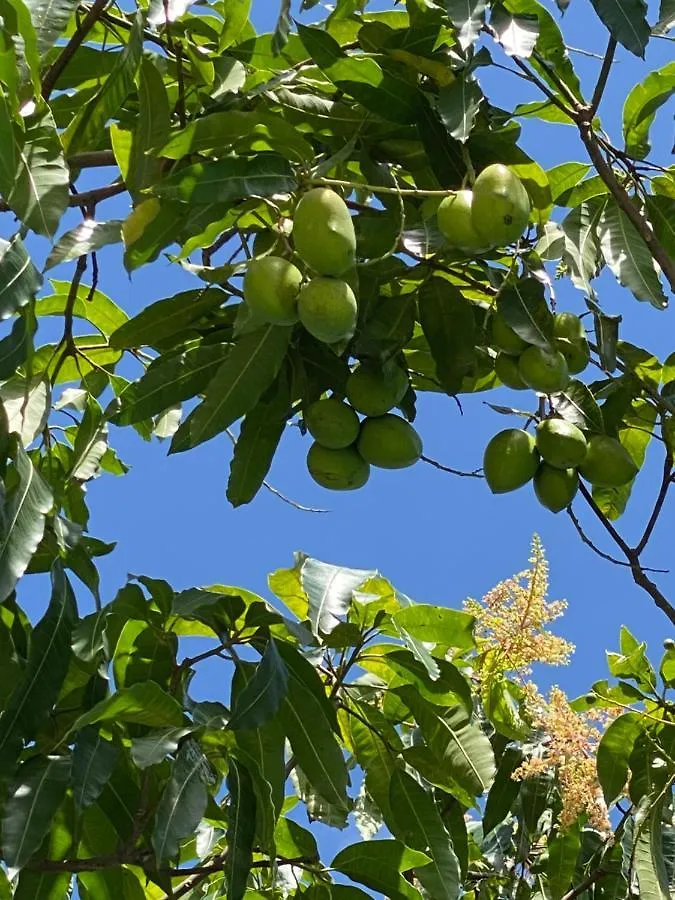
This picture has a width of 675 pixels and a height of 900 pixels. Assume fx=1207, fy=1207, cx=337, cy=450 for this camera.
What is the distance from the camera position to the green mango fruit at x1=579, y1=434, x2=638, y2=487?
206cm

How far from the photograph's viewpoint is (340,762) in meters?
1.91

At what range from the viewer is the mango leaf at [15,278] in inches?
62.5

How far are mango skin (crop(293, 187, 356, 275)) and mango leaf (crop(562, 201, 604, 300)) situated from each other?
44cm

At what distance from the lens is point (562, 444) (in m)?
2.01

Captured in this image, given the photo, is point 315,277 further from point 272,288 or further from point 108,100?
point 108,100

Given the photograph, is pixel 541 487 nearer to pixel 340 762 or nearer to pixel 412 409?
pixel 412 409

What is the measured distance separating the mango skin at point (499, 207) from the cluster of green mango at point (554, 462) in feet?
1.33

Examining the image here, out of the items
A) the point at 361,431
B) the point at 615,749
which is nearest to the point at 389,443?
the point at 361,431

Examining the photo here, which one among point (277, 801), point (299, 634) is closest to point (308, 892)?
point (277, 801)

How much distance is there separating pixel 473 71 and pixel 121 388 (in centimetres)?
108

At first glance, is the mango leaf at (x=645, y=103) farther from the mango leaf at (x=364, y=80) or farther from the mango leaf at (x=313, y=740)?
the mango leaf at (x=313, y=740)

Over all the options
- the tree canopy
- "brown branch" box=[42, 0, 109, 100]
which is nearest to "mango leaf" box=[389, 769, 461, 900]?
the tree canopy

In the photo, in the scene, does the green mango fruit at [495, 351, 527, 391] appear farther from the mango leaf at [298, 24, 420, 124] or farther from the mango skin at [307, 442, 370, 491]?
the mango leaf at [298, 24, 420, 124]

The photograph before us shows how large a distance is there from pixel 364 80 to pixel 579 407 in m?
0.67
